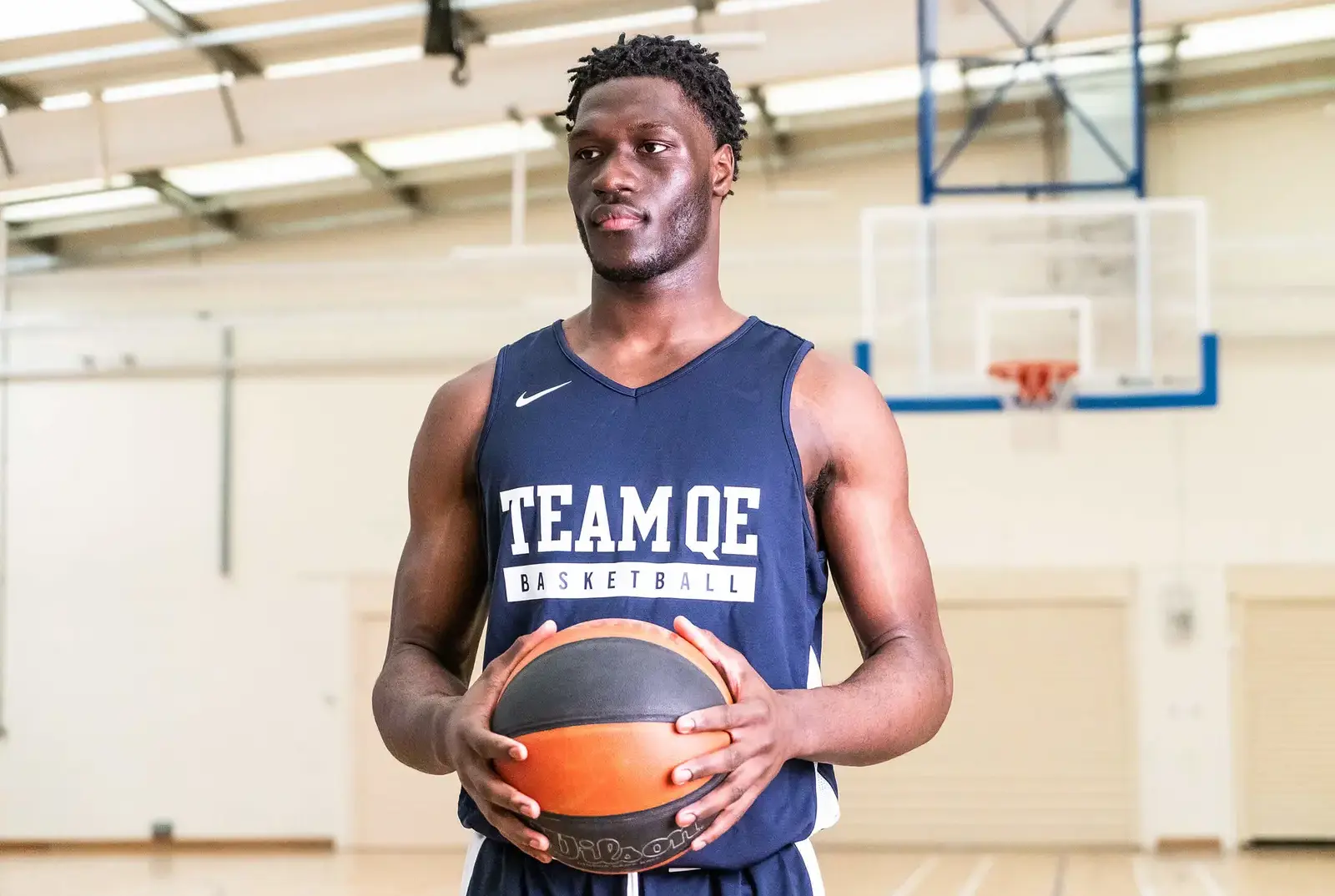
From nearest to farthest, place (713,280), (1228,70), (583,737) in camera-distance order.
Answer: (583,737) → (713,280) → (1228,70)

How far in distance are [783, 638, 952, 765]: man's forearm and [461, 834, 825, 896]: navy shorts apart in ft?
0.45

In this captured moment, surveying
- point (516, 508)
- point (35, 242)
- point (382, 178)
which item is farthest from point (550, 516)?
point (35, 242)

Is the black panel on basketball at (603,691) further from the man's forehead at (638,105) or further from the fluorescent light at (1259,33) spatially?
the fluorescent light at (1259,33)

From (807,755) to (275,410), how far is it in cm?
1076

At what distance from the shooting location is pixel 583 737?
1573 millimetres

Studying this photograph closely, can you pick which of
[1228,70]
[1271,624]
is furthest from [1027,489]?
[1228,70]

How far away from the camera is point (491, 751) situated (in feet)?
5.12

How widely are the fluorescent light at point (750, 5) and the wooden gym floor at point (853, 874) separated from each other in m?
5.07

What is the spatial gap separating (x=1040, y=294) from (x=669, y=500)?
7.74m

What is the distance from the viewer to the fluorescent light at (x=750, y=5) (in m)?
9.39

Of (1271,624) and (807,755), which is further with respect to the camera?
(1271,624)

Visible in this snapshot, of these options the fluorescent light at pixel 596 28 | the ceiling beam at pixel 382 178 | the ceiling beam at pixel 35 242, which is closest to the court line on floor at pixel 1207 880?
the fluorescent light at pixel 596 28

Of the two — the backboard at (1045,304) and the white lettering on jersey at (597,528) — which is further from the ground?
the backboard at (1045,304)

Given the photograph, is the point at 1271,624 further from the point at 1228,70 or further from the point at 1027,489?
the point at 1228,70
